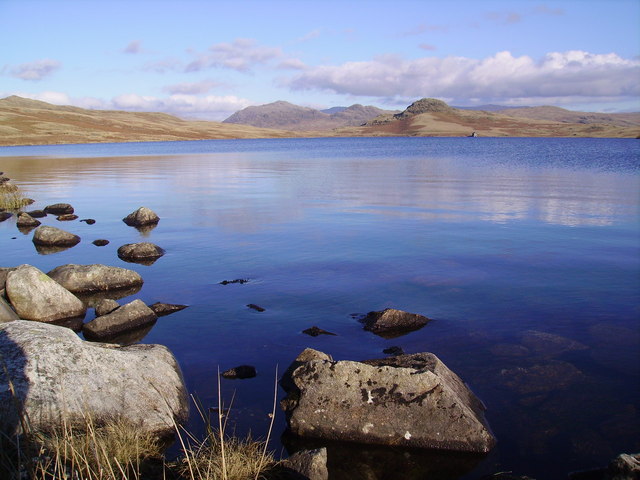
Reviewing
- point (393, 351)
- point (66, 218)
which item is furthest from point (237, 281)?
point (66, 218)

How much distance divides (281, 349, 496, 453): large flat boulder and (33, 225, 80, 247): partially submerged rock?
52.7ft

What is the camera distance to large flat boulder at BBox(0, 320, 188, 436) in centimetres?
728

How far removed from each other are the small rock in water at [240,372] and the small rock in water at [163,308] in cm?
378

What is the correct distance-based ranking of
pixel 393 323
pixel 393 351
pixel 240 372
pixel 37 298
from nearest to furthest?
pixel 240 372, pixel 393 351, pixel 393 323, pixel 37 298

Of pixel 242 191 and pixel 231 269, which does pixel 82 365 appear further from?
pixel 242 191

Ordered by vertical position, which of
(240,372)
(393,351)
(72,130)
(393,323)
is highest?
(72,130)

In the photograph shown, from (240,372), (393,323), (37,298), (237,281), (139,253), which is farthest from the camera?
(139,253)

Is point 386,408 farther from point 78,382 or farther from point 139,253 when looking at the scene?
point 139,253

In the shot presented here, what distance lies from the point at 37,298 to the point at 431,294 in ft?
32.5

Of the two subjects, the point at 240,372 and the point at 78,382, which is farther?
the point at 240,372

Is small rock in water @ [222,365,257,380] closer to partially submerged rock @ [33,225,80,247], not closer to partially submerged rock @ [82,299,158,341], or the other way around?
partially submerged rock @ [82,299,158,341]

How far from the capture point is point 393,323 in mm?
11922

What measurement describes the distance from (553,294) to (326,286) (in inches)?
239

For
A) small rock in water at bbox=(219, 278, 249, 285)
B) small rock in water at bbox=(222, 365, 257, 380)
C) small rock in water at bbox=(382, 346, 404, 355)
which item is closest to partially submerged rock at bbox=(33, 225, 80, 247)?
small rock in water at bbox=(219, 278, 249, 285)
